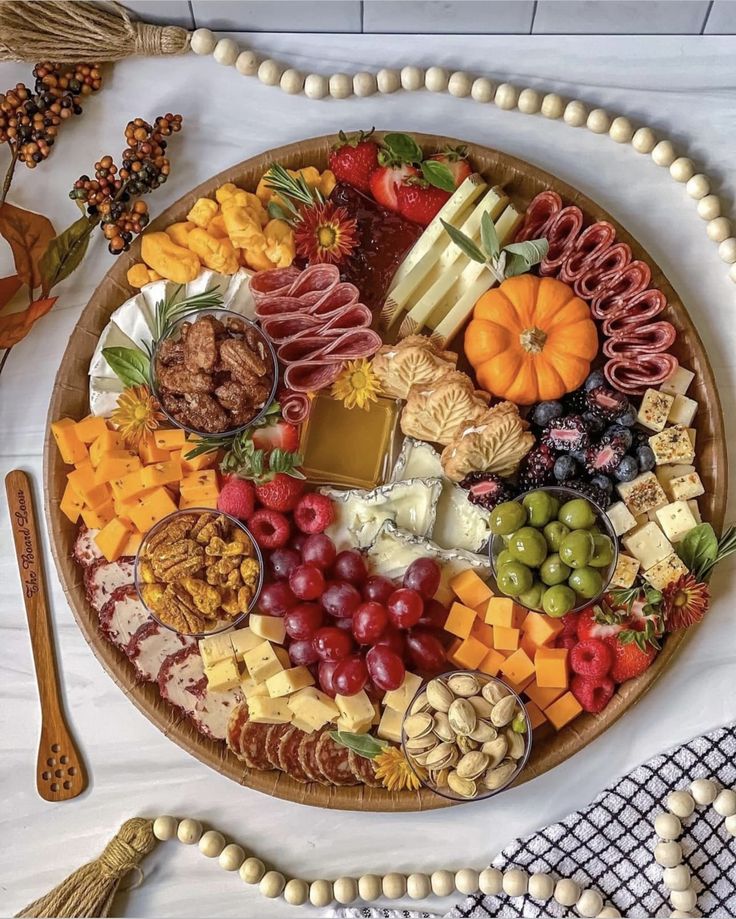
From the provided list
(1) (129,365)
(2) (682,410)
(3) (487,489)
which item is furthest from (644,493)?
(1) (129,365)

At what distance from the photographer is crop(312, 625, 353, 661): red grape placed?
1690 millimetres

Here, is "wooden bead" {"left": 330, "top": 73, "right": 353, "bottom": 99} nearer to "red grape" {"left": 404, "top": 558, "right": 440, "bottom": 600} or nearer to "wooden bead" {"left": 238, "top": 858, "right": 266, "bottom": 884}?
"red grape" {"left": 404, "top": 558, "right": 440, "bottom": 600}

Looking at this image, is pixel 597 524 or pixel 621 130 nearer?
pixel 597 524

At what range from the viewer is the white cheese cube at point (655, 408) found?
1.71 meters

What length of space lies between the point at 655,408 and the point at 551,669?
507 millimetres

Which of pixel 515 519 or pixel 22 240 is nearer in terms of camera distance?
pixel 515 519

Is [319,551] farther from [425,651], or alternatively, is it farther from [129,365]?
[129,365]

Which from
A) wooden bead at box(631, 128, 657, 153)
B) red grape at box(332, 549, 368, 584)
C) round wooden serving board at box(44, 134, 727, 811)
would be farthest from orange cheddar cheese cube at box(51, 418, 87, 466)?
wooden bead at box(631, 128, 657, 153)

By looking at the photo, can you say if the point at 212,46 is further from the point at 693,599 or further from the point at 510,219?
the point at 693,599

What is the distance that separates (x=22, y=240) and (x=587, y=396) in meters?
1.11

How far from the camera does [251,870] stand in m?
1.73

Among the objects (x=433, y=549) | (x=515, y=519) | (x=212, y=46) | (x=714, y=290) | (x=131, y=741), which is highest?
(x=212, y=46)

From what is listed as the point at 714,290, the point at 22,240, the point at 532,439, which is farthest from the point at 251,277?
the point at 714,290

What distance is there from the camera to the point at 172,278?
1.76 metres
